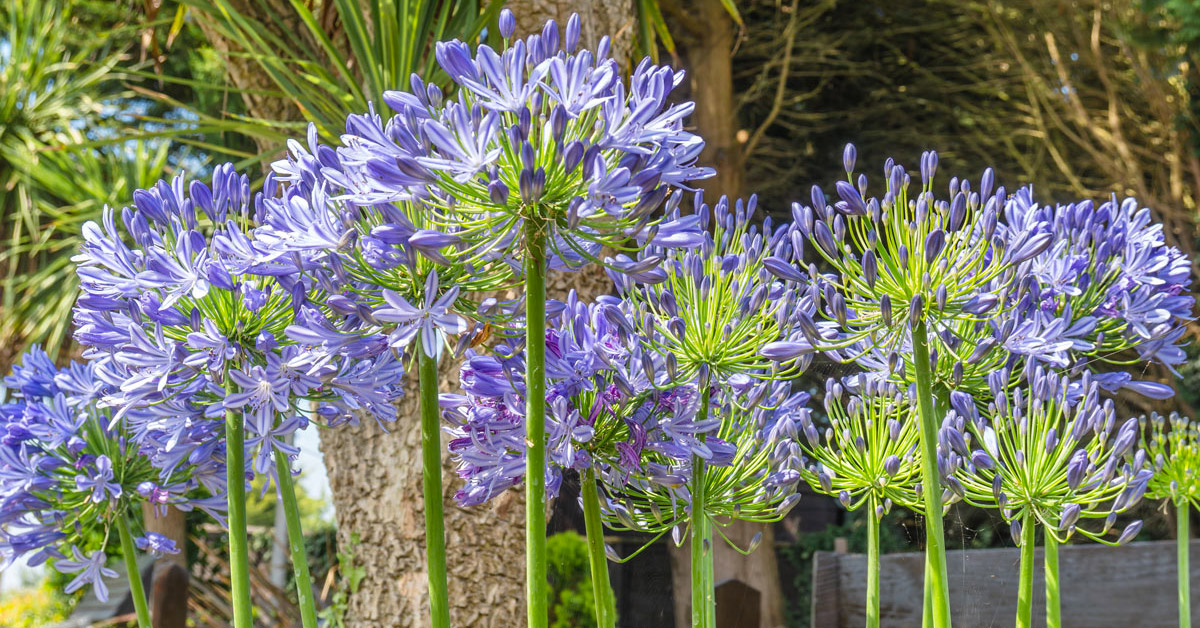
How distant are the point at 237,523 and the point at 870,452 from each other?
586 millimetres

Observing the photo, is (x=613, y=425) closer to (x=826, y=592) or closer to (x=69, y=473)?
(x=69, y=473)

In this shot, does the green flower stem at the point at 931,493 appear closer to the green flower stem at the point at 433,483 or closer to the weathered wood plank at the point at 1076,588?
the green flower stem at the point at 433,483

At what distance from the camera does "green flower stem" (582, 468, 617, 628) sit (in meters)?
0.76

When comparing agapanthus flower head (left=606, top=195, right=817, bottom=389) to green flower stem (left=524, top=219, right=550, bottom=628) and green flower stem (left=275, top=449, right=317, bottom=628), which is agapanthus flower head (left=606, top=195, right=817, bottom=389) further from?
green flower stem (left=275, top=449, right=317, bottom=628)

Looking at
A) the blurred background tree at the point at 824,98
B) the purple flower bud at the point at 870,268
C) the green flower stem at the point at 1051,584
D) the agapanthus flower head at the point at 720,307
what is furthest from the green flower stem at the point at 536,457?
the blurred background tree at the point at 824,98

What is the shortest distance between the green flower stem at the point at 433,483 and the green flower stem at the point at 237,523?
0.46 ft

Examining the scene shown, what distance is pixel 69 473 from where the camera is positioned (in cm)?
98

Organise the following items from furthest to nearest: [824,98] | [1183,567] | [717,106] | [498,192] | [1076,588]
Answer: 1. [824,98]
2. [717,106]
3. [1076,588]
4. [1183,567]
5. [498,192]

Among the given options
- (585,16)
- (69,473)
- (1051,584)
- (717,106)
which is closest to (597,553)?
(1051,584)

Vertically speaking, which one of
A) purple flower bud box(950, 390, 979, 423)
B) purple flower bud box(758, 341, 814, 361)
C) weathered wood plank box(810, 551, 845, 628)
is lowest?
weathered wood plank box(810, 551, 845, 628)

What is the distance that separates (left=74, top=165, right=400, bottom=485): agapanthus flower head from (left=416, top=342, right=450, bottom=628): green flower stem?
5 centimetres

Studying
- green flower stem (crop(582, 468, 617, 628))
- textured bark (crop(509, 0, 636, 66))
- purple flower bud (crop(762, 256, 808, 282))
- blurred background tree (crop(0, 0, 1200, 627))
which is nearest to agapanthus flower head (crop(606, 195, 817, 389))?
purple flower bud (crop(762, 256, 808, 282))

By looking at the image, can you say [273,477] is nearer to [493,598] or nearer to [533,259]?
[533,259]

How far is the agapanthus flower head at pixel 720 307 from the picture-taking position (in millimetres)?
808
